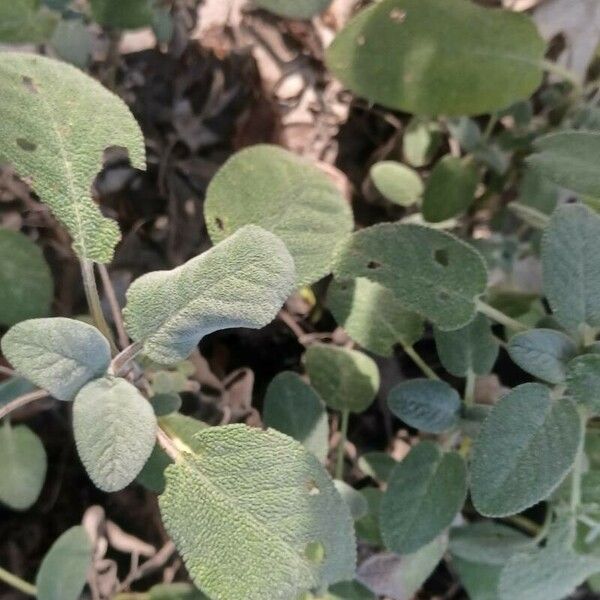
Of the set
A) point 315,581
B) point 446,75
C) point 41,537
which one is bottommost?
point 41,537

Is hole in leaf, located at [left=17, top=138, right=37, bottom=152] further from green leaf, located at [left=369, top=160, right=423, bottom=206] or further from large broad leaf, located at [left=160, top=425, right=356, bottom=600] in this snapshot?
green leaf, located at [left=369, top=160, right=423, bottom=206]

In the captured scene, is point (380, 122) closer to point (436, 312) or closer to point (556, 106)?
point (556, 106)

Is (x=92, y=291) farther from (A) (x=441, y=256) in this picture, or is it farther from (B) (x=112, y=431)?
(A) (x=441, y=256)

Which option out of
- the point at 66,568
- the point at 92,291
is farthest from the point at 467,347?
the point at 66,568

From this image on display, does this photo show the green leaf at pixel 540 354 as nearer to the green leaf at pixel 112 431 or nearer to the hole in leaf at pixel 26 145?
the green leaf at pixel 112 431

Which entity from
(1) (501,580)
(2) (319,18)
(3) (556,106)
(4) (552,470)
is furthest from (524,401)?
(2) (319,18)

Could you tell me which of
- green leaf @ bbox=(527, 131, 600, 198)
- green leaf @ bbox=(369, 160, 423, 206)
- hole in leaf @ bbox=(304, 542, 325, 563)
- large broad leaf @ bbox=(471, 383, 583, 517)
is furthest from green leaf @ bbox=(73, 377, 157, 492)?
green leaf @ bbox=(369, 160, 423, 206)

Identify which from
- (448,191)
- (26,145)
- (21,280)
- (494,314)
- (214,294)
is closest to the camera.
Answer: (214,294)
